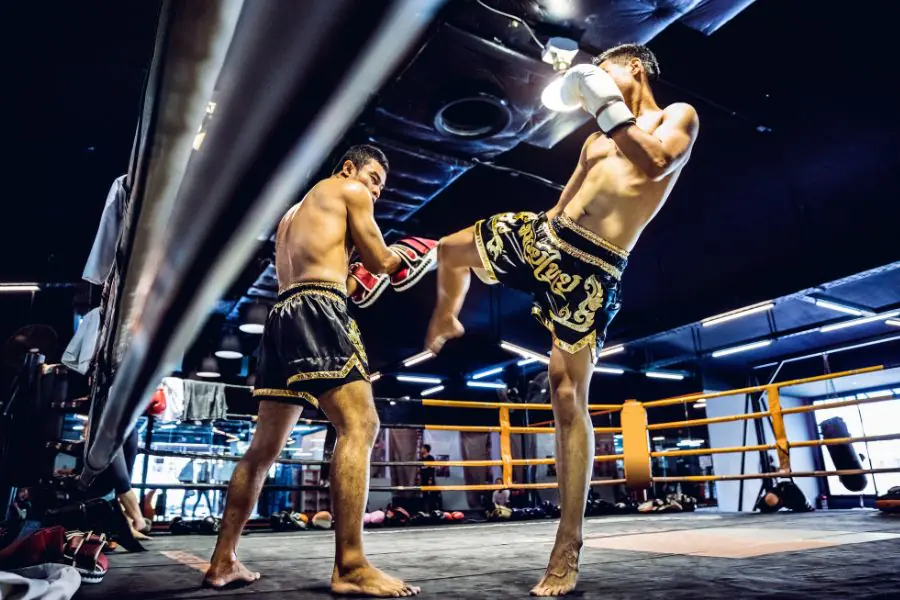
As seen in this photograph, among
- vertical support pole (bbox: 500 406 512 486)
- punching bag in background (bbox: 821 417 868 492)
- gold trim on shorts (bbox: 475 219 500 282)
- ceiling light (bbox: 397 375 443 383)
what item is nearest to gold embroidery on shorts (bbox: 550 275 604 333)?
gold trim on shorts (bbox: 475 219 500 282)

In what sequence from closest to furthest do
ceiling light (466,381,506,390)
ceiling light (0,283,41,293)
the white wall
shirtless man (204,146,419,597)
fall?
shirtless man (204,146,419,597) → ceiling light (0,283,41,293) → the white wall → ceiling light (466,381,506,390)

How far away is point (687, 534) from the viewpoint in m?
3.26

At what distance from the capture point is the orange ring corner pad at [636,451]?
5.75 metres

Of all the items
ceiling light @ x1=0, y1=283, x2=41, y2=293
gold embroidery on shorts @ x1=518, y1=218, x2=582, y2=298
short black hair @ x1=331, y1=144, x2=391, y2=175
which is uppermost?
ceiling light @ x1=0, y1=283, x2=41, y2=293

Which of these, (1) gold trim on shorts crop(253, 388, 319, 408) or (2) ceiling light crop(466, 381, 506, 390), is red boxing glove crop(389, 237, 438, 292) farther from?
(2) ceiling light crop(466, 381, 506, 390)

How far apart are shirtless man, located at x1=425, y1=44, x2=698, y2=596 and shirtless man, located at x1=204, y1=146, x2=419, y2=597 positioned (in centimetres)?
39

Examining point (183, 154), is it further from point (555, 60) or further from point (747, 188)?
point (747, 188)

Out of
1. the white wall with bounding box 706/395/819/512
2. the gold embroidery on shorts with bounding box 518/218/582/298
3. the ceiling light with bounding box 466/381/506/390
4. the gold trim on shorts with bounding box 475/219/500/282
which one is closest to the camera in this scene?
the gold embroidery on shorts with bounding box 518/218/582/298

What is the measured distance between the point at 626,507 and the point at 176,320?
7881mm

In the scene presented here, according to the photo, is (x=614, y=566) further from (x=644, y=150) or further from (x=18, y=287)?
(x=18, y=287)

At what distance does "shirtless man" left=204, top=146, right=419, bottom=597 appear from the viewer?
1783 mm

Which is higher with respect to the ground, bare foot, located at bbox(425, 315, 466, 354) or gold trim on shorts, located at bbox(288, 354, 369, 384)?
bare foot, located at bbox(425, 315, 466, 354)

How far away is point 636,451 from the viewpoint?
229 inches

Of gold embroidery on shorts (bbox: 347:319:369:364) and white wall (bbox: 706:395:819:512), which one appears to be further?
white wall (bbox: 706:395:819:512)
